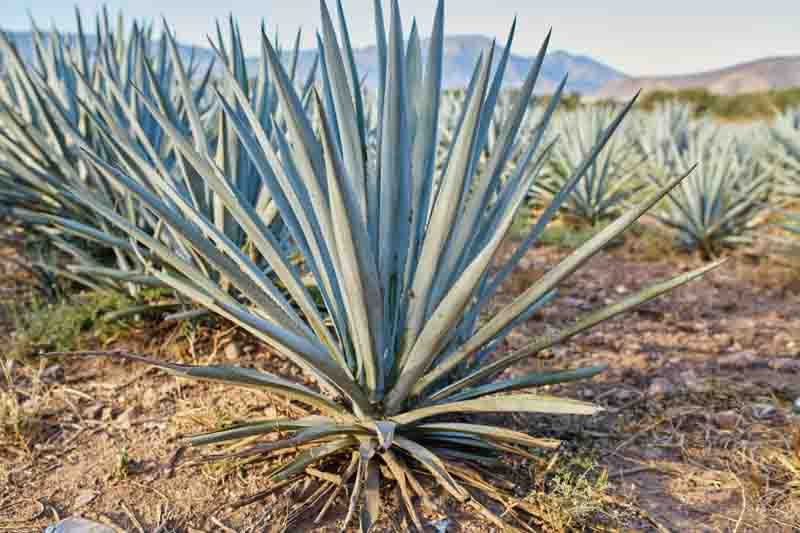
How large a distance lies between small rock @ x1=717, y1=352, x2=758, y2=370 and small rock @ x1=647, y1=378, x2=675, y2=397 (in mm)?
438

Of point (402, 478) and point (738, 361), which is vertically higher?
point (402, 478)

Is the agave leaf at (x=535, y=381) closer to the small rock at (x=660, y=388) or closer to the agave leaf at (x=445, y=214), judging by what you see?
the agave leaf at (x=445, y=214)

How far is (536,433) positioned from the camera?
6.22 feet

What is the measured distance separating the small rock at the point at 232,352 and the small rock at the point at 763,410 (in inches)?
72.5

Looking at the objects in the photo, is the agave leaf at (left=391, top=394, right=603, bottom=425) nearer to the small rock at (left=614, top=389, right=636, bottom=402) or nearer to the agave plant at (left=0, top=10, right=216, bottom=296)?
the small rock at (left=614, top=389, right=636, bottom=402)

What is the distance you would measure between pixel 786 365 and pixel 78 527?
268 centimetres

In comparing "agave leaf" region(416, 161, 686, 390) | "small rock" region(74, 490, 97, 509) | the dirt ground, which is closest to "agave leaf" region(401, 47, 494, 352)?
"agave leaf" region(416, 161, 686, 390)

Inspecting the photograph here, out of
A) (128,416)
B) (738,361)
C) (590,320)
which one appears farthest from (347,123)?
(738,361)

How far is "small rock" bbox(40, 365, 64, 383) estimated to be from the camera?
2174 mm

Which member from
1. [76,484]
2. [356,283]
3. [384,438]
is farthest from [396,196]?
[76,484]

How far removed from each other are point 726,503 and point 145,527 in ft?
4.93

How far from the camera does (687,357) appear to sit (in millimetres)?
2682

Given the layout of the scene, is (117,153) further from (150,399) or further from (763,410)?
(763,410)

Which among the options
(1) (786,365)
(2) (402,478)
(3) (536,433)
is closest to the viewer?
(2) (402,478)
